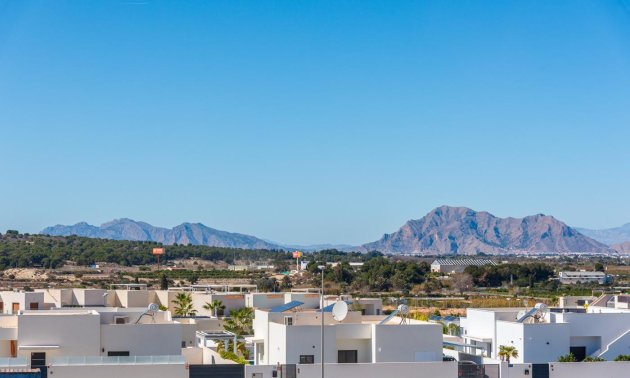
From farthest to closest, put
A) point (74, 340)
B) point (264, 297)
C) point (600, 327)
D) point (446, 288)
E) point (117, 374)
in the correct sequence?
point (446, 288) < point (264, 297) < point (600, 327) < point (74, 340) < point (117, 374)

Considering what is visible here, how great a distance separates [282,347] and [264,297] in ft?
110

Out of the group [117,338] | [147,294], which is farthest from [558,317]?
[147,294]

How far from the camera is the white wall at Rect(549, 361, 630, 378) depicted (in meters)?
36.2

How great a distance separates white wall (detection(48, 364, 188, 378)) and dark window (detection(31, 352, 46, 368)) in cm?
189

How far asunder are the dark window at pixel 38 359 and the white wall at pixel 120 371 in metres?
1.89

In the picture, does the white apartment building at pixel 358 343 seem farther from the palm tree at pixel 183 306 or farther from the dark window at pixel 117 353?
the palm tree at pixel 183 306

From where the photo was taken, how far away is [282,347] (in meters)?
36.4

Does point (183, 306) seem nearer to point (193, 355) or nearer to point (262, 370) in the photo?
point (193, 355)

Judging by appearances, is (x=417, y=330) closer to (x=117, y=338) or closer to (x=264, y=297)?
(x=117, y=338)

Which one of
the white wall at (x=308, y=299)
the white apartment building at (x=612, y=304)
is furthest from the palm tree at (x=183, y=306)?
the white apartment building at (x=612, y=304)

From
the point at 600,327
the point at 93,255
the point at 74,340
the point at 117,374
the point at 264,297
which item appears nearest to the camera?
the point at 117,374

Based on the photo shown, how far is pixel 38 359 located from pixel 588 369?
62.9ft

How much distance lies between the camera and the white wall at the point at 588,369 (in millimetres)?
36250

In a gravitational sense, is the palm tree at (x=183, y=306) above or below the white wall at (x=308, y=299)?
below
